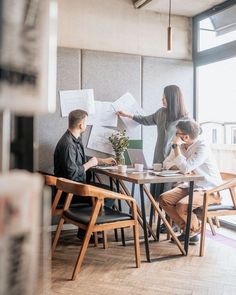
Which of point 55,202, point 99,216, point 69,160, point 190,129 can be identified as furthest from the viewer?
point 190,129

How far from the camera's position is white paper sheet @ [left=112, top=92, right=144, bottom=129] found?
4.41 m

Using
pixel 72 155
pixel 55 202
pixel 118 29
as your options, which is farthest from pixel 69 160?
pixel 118 29

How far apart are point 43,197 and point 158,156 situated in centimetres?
376

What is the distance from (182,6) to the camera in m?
4.46

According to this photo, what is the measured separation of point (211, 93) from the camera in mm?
4688

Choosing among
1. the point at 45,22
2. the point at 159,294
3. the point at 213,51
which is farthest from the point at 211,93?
the point at 45,22

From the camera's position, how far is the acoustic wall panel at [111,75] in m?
4.24

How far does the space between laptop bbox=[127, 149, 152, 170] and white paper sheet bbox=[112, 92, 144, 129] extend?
403mm

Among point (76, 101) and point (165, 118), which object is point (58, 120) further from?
point (165, 118)

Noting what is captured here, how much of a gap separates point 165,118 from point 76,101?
3.50 feet

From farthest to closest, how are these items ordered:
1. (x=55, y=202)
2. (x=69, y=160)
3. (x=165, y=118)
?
(x=165, y=118)
(x=69, y=160)
(x=55, y=202)

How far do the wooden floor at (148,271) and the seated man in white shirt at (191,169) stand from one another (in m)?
0.32

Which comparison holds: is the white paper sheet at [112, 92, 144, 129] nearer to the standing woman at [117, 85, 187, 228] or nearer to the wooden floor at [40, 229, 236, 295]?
the standing woman at [117, 85, 187, 228]

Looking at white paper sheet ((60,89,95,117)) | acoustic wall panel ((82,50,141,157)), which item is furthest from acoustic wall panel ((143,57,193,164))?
white paper sheet ((60,89,95,117))
